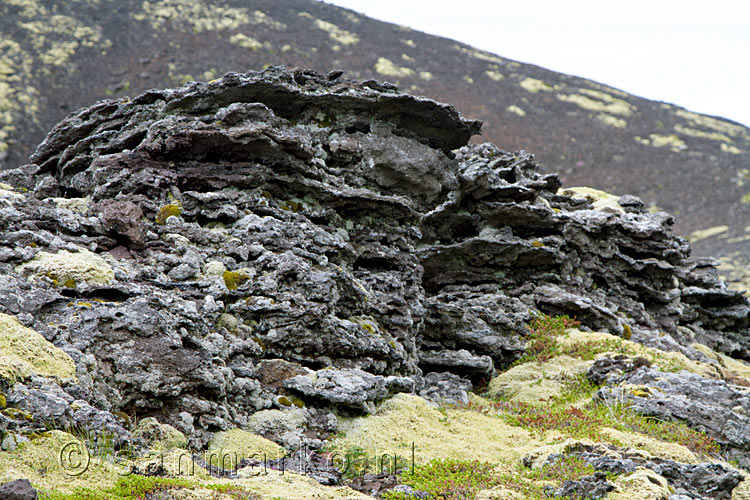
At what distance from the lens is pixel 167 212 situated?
A: 55.8ft

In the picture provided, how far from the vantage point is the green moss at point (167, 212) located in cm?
1681

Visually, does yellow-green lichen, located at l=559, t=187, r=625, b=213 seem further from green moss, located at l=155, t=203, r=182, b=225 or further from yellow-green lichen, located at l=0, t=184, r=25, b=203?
yellow-green lichen, located at l=0, t=184, r=25, b=203

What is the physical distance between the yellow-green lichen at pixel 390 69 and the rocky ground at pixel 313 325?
68.4 m

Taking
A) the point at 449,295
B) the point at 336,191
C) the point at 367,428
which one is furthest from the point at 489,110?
the point at 367,428

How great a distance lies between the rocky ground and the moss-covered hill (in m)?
47.6

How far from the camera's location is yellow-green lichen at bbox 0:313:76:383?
967 centimetres

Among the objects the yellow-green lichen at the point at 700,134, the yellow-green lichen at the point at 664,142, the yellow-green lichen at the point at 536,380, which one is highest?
the yellow-green lichen at the point at 700,134

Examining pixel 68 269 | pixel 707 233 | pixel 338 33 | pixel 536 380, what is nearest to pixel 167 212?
pixel 68 269

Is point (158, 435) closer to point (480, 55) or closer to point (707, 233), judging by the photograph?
point (707, 233)

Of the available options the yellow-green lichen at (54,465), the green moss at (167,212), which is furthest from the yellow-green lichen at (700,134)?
the yellow-green lichen at (54,465)

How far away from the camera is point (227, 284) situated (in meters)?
15.3

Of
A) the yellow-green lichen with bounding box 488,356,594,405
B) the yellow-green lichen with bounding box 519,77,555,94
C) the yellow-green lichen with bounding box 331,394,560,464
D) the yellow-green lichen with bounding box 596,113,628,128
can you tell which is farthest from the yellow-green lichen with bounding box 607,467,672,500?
the yellow-green lichen with bounding box 519,77,555,94

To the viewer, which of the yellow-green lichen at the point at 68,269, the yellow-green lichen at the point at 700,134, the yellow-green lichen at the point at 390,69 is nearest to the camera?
the yellow-green lichen at the point at 68,269

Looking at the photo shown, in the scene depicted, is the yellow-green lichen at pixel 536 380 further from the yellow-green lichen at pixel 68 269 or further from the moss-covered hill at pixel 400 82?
the moss-covered hill at pixel 400 82
